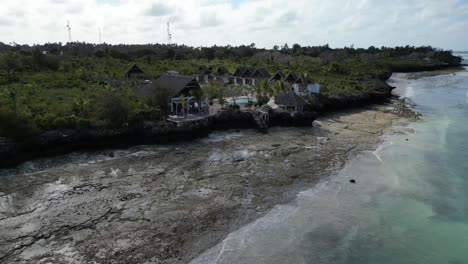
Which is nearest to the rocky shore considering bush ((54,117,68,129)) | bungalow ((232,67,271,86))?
bush ((54,117,68,129))

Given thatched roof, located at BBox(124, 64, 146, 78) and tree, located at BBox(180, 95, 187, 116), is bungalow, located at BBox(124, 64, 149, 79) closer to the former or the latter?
thatched roof, located at BBox(124, 64, 146, 78)

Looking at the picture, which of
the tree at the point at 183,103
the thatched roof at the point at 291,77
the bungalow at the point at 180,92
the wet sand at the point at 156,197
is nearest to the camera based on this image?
the wet sand at the point at 156,197

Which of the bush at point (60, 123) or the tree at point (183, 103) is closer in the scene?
the bush at point (60, 123)

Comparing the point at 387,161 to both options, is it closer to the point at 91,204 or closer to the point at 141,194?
the point at 141,194

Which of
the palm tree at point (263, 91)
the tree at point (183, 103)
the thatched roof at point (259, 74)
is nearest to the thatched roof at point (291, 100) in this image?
the palm tree at point (263, 91)

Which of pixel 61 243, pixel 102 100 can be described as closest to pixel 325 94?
pixel 102 100

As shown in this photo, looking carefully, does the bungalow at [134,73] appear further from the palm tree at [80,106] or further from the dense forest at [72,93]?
the palm tree at [80,106]

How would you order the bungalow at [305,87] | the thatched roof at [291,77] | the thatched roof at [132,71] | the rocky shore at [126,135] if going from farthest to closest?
the thatched roof at [291,77]
the thatched roof at [132,71]
the bungalow at [305,87]
the rocky shore at [126,135]
